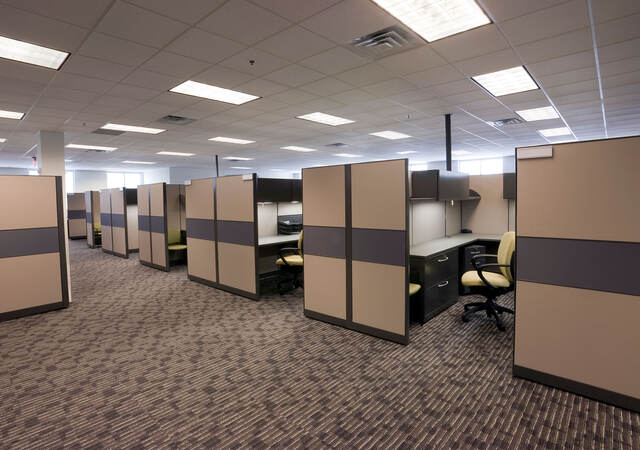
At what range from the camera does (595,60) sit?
3.02 m

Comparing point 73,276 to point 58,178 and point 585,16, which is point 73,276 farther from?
point 585,16

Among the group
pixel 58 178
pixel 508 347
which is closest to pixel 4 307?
pixel 58 178

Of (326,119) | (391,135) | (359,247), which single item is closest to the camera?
(359,247)

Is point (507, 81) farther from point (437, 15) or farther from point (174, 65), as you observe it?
point (174, 65)

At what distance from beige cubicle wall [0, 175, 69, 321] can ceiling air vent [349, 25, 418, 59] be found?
3.40m

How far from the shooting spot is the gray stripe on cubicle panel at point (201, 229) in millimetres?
4358

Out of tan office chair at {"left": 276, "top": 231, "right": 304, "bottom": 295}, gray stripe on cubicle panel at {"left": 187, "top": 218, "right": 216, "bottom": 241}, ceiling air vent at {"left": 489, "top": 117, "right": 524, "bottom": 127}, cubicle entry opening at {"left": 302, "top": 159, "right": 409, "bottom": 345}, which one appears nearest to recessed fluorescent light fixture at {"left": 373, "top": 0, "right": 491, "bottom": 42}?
cubicle entry opening at {"left": 302, "top": 159, "right": 409, "bottom": 345}

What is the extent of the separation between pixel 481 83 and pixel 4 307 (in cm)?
541

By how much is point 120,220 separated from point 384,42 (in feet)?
21.1

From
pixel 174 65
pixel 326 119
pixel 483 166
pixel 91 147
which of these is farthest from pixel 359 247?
pixel 483 166

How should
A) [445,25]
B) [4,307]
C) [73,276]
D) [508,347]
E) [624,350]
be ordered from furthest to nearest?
[73,276] → [4,307] → [508,347] → [445,25] → [624,350]

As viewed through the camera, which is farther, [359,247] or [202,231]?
[202,231]

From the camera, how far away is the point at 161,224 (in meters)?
5.43

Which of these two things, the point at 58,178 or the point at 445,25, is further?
the point at 58,178
